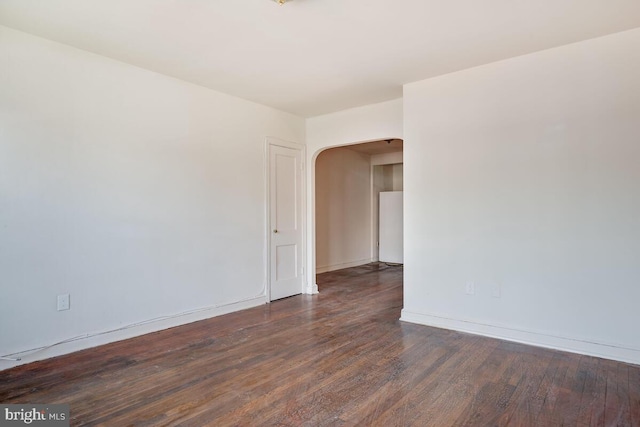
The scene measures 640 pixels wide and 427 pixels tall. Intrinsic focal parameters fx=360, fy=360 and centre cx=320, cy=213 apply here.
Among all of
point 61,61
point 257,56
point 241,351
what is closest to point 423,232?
point 241,351

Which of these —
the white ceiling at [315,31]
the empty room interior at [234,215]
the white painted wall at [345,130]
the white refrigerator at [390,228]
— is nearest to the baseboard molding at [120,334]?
the empty room interior at [234,215]

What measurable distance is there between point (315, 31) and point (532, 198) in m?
2.30

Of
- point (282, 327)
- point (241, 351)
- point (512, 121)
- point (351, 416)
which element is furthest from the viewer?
point (282, 327)

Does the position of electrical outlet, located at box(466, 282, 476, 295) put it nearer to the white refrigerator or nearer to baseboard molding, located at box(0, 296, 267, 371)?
baseboard molding, located at box(0, 296, 267, 371)

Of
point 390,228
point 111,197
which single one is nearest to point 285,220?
point 111,197

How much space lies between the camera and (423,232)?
147 inches

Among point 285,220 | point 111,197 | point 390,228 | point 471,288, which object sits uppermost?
point 111,197

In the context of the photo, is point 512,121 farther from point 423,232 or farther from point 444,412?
point 444,412

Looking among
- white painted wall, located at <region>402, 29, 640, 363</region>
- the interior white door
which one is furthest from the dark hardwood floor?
the interior white door

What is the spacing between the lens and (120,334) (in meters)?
3.27

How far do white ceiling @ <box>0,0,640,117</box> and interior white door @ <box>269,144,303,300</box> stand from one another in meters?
1.45

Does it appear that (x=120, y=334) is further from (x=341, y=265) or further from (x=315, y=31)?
(x=341, y=265)

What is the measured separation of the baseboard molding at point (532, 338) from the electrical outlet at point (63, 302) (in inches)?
122

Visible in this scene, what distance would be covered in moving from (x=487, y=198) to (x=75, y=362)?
374 centimetres
